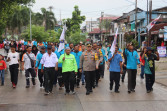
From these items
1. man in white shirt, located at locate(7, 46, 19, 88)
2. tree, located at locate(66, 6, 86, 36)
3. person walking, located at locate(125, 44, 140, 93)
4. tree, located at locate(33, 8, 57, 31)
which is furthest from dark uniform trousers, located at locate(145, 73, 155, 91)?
tree, located at locate(33, 8, 57, 31)

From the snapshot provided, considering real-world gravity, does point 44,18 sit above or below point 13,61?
above

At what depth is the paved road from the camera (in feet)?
24.0

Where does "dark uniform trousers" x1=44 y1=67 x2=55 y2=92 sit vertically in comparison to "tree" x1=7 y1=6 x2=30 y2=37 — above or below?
below

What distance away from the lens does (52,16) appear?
67.1 metres

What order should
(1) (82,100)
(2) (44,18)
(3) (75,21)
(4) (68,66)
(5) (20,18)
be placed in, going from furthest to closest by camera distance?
1. (2) (44,18)
2. (5) (20,18)
3. (3) (75,21)
4. (4) (68,66)
5. (1) (82,100)

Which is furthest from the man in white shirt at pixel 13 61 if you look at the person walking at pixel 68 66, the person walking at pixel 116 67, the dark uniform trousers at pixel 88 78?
the person walking at pixel 116 67

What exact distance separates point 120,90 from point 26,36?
38.4 m

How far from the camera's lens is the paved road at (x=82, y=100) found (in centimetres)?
731

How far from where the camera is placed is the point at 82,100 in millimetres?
8367

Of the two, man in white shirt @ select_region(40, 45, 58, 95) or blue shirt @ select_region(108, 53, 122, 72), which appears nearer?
man in white shirt @ select_region(40, 45, 58, 95)

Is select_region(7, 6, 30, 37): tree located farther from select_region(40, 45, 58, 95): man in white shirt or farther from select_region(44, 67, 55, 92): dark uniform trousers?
select_region(44, 67, 55, 92): dark uniform trousers

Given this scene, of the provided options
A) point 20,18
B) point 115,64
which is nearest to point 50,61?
point 115,64

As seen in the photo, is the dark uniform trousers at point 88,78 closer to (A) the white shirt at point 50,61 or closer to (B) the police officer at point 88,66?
(B) the police officer at point 88,66

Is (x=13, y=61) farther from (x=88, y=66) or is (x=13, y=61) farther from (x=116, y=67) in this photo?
(x=116, y=67)
